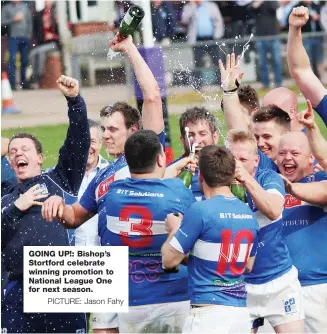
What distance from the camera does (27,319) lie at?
26.8ft

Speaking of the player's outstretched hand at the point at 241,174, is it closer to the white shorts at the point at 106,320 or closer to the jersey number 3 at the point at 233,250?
the jersey number 3 at the point at 233,250

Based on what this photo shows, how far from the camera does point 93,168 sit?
31.2 feet

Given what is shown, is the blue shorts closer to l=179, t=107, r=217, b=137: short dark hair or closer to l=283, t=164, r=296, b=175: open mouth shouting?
l=179, t=107, r=217, b=137: short dark hair

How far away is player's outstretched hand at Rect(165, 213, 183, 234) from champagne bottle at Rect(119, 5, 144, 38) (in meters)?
1.67

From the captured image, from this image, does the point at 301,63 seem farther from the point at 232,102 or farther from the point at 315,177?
the point at 315,177

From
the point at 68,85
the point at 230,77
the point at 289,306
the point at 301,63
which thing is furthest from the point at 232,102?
the point at 289,306

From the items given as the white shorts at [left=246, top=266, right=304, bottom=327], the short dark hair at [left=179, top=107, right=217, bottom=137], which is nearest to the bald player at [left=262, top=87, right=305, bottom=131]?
the short dark hair at [left=179, top=107, right=217, bottom=137]

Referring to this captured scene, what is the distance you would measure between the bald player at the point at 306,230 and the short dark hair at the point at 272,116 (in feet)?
1.80

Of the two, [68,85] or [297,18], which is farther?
[297,18]

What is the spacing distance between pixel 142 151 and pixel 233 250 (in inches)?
35.1

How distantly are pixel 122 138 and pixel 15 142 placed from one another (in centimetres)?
81

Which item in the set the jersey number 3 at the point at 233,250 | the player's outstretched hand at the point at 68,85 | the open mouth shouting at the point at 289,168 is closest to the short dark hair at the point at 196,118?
the open mouth shouting at the point at 289,168

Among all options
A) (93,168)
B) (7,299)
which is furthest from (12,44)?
(7,299)
